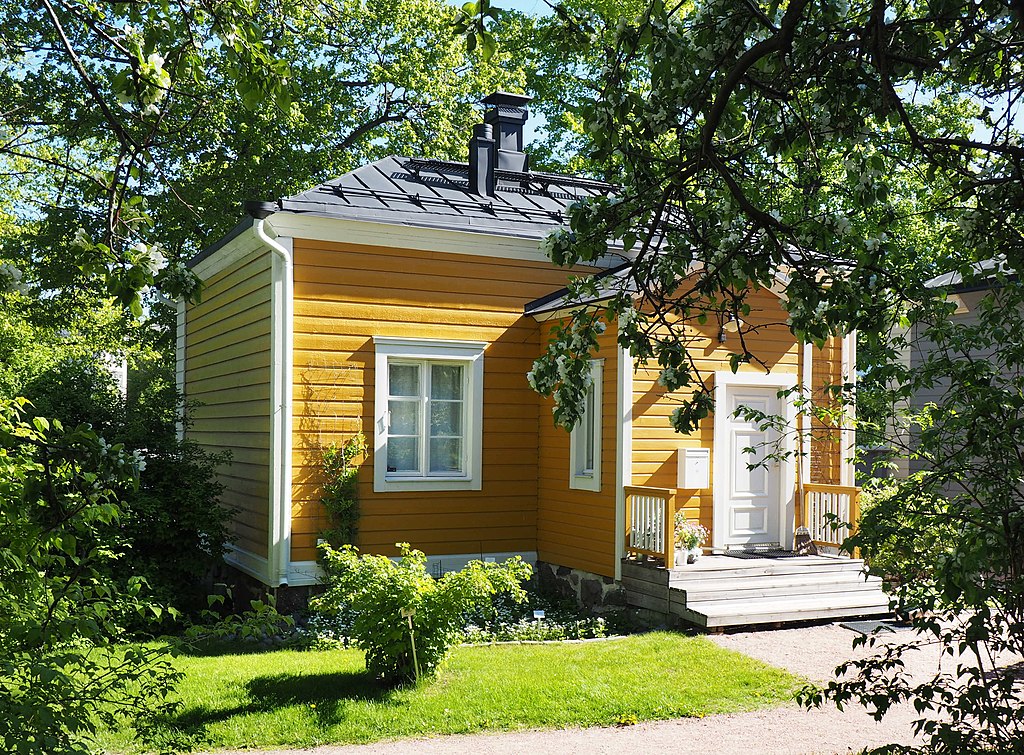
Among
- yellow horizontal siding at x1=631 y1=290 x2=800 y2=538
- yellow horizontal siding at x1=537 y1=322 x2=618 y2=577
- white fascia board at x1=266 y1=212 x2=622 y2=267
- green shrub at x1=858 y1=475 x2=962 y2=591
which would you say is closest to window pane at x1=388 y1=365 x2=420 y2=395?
white fascia board at x1=266 y1=212 x2=622 y2=267

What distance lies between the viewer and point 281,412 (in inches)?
412

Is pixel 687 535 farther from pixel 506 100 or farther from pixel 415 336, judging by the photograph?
pixel 506 100

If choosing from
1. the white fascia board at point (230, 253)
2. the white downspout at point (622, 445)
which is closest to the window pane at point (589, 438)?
the white downspout at point (622, 445)

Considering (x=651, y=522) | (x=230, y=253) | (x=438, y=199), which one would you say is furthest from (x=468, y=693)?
(x=230, y=253)

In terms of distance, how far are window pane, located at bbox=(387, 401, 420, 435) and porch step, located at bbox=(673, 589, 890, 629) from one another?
Answer: 3758 millimetres

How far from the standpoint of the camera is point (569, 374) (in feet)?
13.6

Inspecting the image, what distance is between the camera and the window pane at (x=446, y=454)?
11.4 m

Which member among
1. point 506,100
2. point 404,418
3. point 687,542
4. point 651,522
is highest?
point 506,100

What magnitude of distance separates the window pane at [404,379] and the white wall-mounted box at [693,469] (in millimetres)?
3240

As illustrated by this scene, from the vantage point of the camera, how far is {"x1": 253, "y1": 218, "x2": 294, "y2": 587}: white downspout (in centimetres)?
1040

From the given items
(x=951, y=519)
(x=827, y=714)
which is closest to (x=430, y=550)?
(x=827, y=714)

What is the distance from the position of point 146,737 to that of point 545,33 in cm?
339

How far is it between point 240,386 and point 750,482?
6.45 metres

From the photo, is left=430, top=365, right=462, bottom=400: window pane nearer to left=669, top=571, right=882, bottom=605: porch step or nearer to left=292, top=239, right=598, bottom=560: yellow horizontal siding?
left=292, top=239, right=598, bottom=560: yellow horizontal siding
